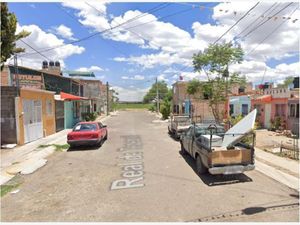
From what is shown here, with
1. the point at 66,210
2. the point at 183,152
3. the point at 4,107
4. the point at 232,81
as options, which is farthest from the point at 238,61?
the point at 66,210

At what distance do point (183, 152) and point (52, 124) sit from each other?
1235 cm

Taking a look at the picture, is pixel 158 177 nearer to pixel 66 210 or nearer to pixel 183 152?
pixel 66 210

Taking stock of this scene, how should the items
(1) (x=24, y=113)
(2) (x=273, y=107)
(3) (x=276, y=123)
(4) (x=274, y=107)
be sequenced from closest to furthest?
1. (1) (x=24, y=113)
2. (3) (x=276, y=123)
3. (4) (x=274, y=107)
4. (2) (x=273, y=107)

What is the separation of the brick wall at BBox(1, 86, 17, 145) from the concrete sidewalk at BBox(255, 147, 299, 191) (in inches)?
495

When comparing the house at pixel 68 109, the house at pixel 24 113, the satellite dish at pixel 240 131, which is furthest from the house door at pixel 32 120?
the satellite dish at pixel 240 131

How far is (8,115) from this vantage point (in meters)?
13.5

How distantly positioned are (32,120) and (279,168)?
1401 centimetres

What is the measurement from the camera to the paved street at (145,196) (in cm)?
520

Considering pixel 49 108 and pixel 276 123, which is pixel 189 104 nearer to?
pixel 276 123

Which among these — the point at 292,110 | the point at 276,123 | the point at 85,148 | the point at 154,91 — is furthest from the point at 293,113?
the point at 154,91

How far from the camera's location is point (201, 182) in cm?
731

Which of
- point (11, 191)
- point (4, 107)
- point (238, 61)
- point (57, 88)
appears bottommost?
point (11, 191)

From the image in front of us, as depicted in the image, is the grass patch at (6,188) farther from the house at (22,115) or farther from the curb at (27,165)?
the house at (22,115)

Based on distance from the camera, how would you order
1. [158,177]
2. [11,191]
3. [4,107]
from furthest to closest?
[4,107] < [158,177] < [11,191]
